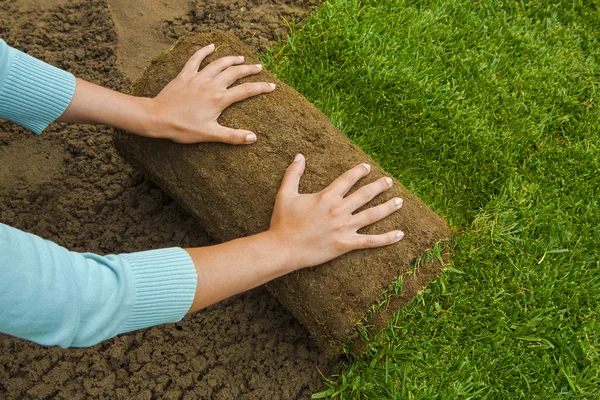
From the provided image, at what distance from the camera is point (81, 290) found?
61.3 inches

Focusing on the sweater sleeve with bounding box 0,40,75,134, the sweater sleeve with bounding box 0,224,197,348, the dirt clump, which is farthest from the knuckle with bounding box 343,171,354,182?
the dirt clump

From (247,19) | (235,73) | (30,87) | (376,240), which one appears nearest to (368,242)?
(376,240)

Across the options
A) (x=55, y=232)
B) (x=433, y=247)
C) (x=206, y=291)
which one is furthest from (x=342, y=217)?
(x=55, y=232)

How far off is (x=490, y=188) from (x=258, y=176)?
1.35 meters

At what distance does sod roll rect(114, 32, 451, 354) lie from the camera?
2.14m

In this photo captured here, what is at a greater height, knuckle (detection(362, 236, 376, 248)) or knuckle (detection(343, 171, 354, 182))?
knuckle (detection(343, 171, 354, 182))

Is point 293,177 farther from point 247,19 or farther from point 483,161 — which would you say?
point 247,19

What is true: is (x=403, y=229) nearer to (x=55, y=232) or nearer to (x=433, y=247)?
(x=433, y=247)

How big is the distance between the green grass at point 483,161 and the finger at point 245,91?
0.73 m

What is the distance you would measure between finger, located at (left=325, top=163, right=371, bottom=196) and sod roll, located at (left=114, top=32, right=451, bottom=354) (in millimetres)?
41

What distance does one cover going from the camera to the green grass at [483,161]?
2408mm

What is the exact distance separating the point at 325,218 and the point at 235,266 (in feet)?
1.32

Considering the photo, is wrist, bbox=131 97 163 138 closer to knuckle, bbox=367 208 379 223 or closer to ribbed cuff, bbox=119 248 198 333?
ribbed cuff, bbox=119 248 198 333

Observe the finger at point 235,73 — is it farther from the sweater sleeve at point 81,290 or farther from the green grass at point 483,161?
the sweater sleeve at point 81,290
